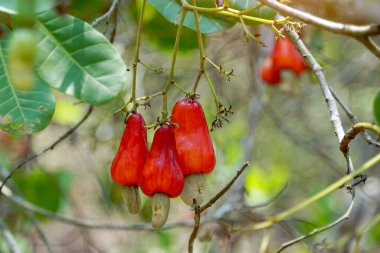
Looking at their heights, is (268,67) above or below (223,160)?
above

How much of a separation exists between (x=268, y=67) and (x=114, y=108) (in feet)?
2.27

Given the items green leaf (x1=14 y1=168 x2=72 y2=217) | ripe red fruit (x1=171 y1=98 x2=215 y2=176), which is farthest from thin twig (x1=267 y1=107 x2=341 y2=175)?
ripe red fruit (x1=171 y1=98 x2=215 y2=176)

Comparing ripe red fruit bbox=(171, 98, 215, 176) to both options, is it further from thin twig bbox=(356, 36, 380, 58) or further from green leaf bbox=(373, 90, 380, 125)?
green leaf bbox=(373, 90, 380, 125)

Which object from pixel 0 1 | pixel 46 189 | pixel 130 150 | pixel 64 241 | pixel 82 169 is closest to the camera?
pixel 0 1

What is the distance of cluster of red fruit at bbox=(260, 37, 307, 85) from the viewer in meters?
2.94

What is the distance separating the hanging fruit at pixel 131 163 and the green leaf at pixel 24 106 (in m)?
0.18

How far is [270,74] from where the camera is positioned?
3041 mm

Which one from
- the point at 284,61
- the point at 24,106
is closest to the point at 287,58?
the point at 284,61

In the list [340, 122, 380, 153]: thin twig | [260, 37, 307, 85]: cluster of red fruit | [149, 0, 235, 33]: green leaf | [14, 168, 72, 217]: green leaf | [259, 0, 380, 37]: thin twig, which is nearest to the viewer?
[259, 0, 380, 37]: thin twig

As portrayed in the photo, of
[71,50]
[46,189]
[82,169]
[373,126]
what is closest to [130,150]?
[71,50]

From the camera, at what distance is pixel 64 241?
205 inches

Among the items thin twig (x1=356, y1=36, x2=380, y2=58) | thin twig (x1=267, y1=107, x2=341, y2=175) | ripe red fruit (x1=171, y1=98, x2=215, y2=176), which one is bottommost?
ripe red fruit (x1=171, y1=98, x2=215, y2=176)

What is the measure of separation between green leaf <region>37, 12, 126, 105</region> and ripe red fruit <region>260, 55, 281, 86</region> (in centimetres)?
163

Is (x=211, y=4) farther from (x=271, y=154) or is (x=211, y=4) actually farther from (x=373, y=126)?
(x=271, y=154)
